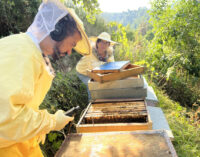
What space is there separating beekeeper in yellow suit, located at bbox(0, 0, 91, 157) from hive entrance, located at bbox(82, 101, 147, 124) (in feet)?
2.26

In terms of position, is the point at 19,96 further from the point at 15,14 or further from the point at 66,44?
the point at 15,14

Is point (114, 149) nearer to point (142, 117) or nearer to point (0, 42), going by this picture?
point (142, 117)

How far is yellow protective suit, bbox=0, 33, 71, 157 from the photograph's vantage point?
0.98 meters

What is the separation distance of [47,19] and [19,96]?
2.57ft

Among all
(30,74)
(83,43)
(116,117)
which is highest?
(83,43)

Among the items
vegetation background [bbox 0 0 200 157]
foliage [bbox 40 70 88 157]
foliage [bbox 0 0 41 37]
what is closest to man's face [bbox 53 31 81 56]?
foliage [bbox 40 70 88 157]

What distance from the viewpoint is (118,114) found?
1956mm

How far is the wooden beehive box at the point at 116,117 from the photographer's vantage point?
1.73 m

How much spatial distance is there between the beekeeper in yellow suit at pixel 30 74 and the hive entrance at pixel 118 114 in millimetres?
688

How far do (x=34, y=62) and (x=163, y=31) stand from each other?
16.4 feet

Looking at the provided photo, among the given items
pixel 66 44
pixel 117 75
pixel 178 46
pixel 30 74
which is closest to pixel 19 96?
pixel 30 74

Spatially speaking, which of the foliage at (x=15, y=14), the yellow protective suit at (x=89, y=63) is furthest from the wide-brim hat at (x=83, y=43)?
the foliage at (x=15, y=14)

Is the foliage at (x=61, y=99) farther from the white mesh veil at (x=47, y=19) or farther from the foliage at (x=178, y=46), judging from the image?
the foliage at (x=178, y=46)

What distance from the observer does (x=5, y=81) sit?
992 millimetres
